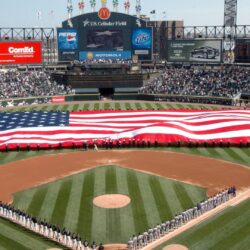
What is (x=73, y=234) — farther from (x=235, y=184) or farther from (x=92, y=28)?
(x=92, y=28)

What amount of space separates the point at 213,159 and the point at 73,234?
22017 millimetres

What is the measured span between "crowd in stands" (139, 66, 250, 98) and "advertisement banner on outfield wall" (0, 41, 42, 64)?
84.3 ft

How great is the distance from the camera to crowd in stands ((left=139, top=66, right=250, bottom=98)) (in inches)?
3337

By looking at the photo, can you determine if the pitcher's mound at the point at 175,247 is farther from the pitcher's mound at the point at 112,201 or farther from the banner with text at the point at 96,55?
the banner with text at the point at 96,55

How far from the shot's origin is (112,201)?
30.8 meters

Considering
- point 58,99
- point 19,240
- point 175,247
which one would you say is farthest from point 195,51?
point 19,240

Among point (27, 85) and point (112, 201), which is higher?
point (27, 85)

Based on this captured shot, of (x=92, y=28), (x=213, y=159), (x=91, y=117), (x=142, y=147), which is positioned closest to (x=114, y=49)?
(x=92, y=28)

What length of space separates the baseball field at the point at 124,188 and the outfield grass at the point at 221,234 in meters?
0.06

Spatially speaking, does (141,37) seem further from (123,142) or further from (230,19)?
(123,142)

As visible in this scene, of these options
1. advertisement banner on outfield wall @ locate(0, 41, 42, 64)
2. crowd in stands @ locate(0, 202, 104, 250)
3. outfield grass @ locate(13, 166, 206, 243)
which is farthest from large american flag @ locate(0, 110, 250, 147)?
advertisement banner on outfield wall @ locate(0, 41, 42, 64)

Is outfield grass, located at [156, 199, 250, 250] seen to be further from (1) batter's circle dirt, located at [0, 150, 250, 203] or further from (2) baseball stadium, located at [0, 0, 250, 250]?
(1) batter's circle dirt, located at [0, 150, 250, 203]

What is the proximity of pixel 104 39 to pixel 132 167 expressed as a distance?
6234 cm

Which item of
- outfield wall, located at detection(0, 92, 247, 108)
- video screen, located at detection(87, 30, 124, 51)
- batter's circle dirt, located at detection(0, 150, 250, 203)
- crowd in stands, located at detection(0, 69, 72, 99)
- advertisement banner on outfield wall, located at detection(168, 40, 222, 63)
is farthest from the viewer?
video screen, located at detection(87, 30, 124, 51)
